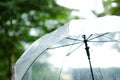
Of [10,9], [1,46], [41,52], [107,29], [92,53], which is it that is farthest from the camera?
[1,46]

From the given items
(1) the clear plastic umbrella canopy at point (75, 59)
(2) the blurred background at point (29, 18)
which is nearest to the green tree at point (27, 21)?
(2) the blurred background at point (29, 18)

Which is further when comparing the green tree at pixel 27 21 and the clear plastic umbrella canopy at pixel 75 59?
the green tree at pixel 27 21

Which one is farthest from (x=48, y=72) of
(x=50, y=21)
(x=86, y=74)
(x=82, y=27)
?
(x=50, y=21)

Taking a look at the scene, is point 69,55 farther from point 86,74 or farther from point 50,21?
point 50,21

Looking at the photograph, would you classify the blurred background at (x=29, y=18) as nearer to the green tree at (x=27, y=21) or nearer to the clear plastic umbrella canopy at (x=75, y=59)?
the green tree at (x=27, y=21)

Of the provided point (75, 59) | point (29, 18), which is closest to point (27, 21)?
point (29, 18)

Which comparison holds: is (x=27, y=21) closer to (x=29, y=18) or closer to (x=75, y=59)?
(x=29, y=18)
